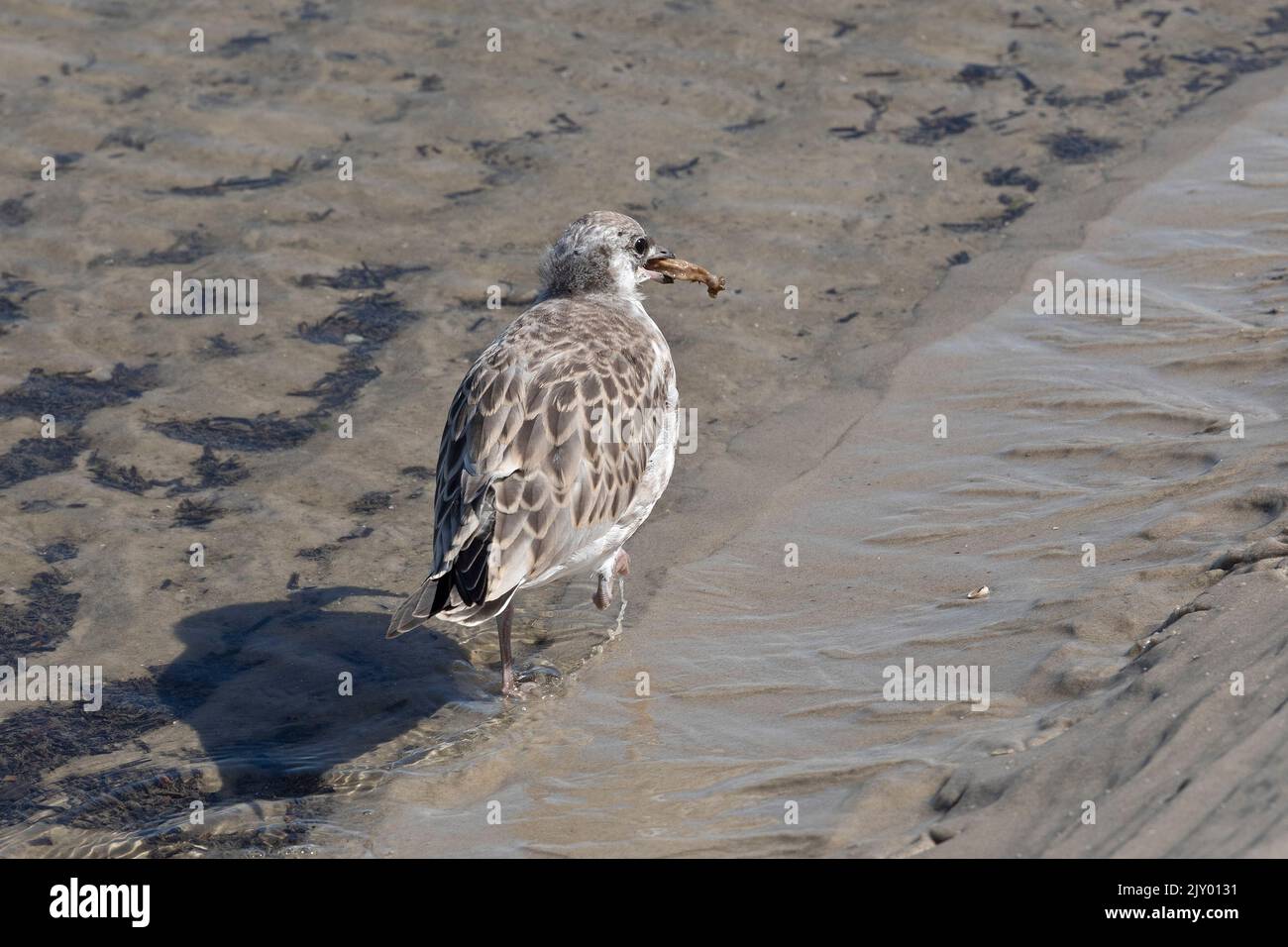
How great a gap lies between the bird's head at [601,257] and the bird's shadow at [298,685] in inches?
75.3

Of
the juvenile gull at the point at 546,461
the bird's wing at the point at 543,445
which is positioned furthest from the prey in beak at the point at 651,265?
the bird's wing at the point at 543,445

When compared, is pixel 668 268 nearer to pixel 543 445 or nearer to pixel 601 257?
pixel 601 257

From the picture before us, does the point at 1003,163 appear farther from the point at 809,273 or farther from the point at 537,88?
the point at 537,88

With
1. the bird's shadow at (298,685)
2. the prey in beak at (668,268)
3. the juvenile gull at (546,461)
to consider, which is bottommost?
the bird's shadow at (298,685)

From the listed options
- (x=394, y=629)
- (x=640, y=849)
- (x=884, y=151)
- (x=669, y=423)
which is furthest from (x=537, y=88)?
(x=640, y=849)

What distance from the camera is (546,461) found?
262 inches

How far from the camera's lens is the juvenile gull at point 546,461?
628 centimetres

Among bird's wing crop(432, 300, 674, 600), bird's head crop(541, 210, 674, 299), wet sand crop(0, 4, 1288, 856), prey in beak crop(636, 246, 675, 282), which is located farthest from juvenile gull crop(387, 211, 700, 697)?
wet sand crop(0, 4, 1288, 856)

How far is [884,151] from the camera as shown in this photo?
39.4 feet

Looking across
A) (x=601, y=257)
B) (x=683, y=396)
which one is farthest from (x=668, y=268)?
(x=683, y=396)

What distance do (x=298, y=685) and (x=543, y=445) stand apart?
162 cm

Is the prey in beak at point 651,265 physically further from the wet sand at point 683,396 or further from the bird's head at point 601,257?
the wet sand at point 683,396

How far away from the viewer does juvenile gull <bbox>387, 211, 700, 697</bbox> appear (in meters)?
6.28

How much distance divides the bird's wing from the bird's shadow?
85cm
